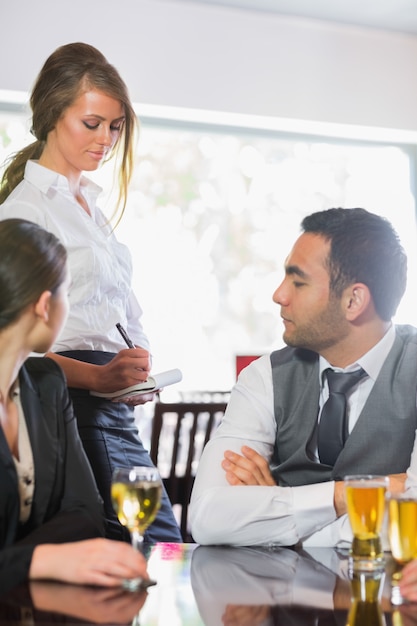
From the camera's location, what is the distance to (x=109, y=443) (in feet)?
7.02

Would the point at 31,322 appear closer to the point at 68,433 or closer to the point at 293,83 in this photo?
the point at 68,433

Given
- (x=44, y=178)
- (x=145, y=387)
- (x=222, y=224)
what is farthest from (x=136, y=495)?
(x=222, y=224)

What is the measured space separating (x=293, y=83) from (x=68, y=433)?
366 cm

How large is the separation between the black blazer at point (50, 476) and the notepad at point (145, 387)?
18.1 inches

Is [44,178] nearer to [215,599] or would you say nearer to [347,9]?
[215,599]

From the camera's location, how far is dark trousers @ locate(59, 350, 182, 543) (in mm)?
2104

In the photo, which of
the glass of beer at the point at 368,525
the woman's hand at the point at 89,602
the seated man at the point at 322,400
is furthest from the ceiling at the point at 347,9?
the woman's hand at the point at 89,602

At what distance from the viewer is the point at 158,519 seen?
86.7 inches

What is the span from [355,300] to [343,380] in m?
0.19

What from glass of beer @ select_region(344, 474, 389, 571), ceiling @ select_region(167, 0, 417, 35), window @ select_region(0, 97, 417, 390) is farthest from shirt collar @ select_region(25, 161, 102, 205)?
ceiling @ select_region(167, 0, 417, 35)

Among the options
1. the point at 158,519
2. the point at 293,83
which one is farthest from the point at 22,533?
the point at 293,83

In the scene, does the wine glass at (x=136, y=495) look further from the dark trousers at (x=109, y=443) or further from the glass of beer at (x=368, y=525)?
the dark trousers at (x=109, y=443)

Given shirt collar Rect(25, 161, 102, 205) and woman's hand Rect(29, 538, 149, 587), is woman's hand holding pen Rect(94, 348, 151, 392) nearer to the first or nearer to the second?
shirt collar Rect(25, 161, 102, 205)

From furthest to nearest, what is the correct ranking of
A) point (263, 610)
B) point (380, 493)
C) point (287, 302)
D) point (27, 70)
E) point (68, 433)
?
point (27, 70)
point (287, 302)
point (68, 433)
point (380, 493)
point (263, 610)
